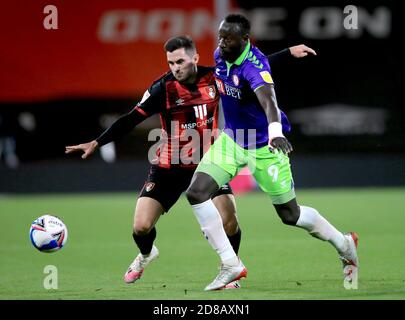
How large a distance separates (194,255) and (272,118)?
3.44 m

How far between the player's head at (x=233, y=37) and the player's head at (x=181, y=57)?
45 cm

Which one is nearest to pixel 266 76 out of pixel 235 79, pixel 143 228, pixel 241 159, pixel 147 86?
pixel 235 79

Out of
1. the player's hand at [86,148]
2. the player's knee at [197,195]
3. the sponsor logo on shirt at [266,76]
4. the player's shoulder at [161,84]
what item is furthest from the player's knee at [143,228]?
the sponsor logo on shirt at [266,76]

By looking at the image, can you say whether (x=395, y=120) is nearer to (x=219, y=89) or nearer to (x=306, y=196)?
(x=306, y=196)

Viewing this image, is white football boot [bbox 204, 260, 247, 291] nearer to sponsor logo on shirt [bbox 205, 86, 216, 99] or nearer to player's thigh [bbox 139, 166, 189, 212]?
player's thigh [bbox 139, 166, 189, 212]

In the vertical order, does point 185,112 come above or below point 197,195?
above

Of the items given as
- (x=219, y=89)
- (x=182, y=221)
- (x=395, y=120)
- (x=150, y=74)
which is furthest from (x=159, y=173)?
(x=395, y=120)

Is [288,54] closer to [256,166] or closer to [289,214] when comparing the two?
[256,166]

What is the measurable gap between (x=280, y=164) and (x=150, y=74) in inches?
413

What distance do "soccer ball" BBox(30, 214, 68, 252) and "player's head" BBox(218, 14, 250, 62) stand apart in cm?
209

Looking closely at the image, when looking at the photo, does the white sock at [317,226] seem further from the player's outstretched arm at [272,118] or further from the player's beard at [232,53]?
the player's beard at [232,53]

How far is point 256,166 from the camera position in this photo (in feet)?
24.3

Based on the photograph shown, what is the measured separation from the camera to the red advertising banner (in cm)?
1728

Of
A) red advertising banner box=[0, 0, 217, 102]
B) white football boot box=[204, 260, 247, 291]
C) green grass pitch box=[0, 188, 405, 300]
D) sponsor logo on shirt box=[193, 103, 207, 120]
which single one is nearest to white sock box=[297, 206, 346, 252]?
green grass pitch box=[0, 188, 405, 300]
